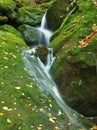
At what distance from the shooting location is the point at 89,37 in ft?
41.6

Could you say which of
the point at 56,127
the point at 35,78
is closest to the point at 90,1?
the point at 35,78

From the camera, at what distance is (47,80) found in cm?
1227

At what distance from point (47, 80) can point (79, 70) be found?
1470mm

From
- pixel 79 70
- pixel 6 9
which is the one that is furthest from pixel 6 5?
pixel 79 70

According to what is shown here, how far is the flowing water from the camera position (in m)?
10.5

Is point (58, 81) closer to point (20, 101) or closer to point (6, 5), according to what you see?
point (20, 101)

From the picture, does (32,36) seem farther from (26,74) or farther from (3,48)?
(26,74)

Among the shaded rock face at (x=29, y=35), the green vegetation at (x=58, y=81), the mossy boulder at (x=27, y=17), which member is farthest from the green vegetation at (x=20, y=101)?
the mossy boulder at (x=27, y=17)

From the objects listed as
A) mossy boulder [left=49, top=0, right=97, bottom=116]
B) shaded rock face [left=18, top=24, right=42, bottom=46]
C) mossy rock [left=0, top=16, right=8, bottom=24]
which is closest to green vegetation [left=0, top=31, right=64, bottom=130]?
mossy boulder [left=49, top=0, right=97, bottom=116]

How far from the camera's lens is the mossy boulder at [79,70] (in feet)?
37.1

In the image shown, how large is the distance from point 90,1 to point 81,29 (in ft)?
11.1

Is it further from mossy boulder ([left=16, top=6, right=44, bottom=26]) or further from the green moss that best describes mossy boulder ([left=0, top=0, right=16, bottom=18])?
mossy boulder ([left=16, top=6, right=44, bottom=26])

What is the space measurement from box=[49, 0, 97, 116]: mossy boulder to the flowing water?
0.95 ft

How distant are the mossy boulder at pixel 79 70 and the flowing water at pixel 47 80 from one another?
29 centimetres
